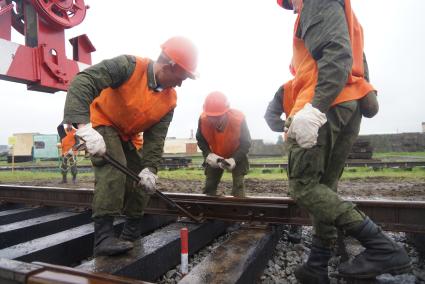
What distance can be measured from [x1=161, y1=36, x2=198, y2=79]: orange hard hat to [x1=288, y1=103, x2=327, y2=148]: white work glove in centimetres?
120

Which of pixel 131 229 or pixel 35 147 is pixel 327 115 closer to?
pixel 131 229

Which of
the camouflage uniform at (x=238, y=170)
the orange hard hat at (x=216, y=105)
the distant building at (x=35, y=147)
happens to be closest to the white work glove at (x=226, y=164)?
the camouflage uniform at (x=238, y=170)

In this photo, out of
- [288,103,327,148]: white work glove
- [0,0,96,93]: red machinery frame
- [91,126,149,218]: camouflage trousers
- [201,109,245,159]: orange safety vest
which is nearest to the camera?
[288,103,327,148]: white work glove

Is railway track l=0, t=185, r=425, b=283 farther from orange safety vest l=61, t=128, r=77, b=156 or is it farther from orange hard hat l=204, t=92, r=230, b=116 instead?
orange hard hat l=204, t=92, r=230, b=116

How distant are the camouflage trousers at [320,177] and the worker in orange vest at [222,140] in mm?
2467

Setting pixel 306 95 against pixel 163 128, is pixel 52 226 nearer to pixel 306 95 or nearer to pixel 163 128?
pixel 163 128

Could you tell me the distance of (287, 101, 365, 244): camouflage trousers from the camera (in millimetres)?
1941

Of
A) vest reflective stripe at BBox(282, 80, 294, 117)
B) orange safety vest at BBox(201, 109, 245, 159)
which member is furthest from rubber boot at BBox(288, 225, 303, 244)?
orange safety vest at BBox(201, 109, 245, 159)

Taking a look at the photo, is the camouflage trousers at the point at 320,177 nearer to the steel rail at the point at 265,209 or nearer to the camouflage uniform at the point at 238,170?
the steel rail at the point at 265,209

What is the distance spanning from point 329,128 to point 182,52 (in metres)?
1.33

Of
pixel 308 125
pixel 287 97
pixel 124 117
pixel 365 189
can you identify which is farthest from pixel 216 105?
pixel 365 189

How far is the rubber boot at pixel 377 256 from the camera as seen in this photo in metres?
1.91

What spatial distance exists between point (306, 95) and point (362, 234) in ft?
2.83

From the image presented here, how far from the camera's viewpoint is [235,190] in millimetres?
4812
